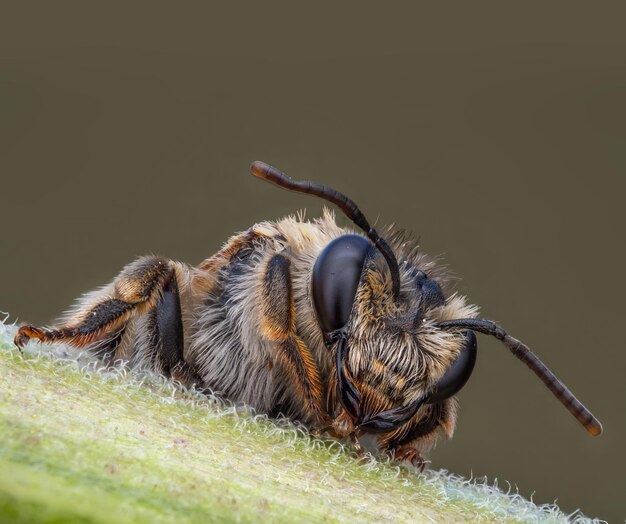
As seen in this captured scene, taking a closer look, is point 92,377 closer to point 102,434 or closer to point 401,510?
point 102,434

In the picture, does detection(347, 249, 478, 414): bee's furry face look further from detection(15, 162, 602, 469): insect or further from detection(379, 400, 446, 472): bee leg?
detection(379, 400, 446, 472): bee leg

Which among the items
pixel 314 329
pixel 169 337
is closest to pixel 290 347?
pixel 314 329

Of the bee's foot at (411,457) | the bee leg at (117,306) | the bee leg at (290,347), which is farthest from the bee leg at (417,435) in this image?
the bee leg at (117,306)

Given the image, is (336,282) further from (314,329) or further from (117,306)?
(117,306)

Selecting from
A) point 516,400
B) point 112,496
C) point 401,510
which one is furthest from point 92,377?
point 516,400

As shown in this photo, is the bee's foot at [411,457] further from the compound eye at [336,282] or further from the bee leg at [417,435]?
the compound eye at [336,282]

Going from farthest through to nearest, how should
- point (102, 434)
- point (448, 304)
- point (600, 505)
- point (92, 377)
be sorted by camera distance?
point (600, 505) < point (448, 304) < point (92, 377) < point (102, 434)

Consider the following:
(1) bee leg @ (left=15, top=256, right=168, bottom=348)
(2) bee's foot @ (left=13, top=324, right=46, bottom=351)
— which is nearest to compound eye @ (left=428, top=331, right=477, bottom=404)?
(1) bee leg @ (left=15, top=256, right=168, bottom=348)
